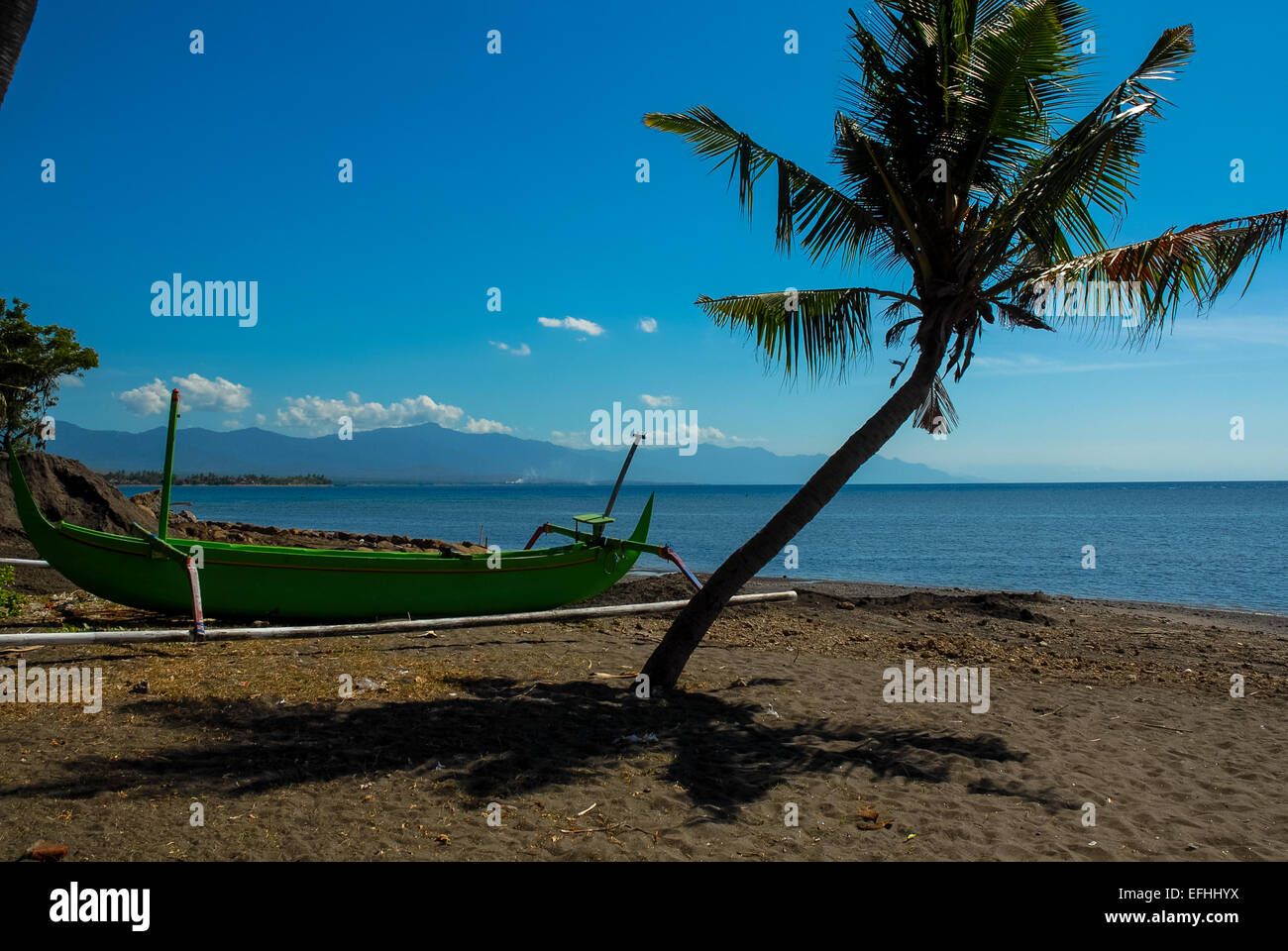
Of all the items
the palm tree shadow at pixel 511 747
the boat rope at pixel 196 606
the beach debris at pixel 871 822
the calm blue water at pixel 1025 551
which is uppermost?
the boat rope at pixel 196 606

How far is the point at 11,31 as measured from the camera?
398 centimetres

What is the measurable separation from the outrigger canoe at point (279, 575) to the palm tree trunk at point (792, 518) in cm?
294

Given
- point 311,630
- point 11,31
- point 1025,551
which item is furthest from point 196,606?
point 1025,551

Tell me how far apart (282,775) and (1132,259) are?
27.5 feet

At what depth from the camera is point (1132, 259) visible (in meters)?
7.34

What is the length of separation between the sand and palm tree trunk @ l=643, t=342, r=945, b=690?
17.2 inches

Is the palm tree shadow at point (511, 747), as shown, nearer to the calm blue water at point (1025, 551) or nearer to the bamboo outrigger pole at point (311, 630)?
the bamboo outrigger pole at point (311, 630)

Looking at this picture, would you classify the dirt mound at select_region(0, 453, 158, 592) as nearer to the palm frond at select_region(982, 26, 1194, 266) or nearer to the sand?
the sand

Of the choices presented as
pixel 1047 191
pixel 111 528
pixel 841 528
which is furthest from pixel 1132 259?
pixel 841 528

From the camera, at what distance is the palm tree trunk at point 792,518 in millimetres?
7395

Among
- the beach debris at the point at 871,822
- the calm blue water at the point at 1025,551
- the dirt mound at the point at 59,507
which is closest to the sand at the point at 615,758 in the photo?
the beach debris at the point at 871,822

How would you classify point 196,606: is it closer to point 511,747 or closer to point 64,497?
point 511,747

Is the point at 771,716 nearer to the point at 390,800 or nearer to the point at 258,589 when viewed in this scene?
the point at 390,800

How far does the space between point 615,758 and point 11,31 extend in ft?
18.9
